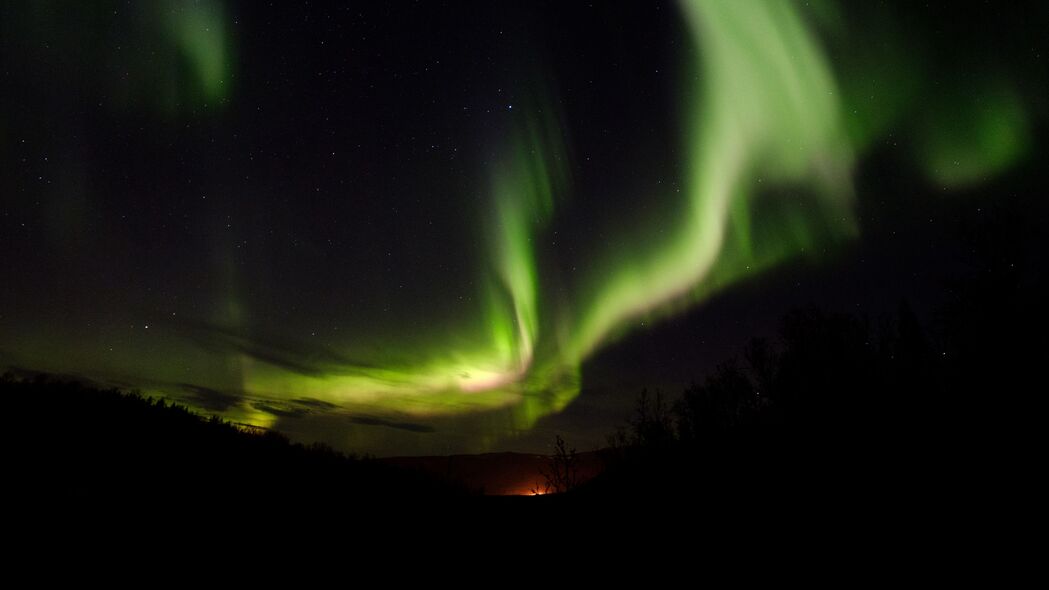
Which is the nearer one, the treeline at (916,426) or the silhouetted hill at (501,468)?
the treeline at (916,426)

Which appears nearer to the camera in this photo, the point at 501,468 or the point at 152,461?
the point at 152,461

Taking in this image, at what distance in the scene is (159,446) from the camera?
37.6ft

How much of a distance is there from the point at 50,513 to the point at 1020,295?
35817 millimetres

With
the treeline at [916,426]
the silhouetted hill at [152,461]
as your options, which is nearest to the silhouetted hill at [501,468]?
the treeline at [916,426]

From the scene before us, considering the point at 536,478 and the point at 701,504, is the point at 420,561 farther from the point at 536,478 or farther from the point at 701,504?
the point at 536,478

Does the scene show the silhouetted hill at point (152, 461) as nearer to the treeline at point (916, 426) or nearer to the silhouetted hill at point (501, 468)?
the treeline at point (916, 426)

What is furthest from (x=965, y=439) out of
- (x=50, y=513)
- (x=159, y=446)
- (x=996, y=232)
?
(x=996, y=232)

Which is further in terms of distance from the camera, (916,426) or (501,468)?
(501,468)

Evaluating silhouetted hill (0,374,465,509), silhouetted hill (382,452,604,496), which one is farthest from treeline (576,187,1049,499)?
silhouetted hill (382,452,604,496)

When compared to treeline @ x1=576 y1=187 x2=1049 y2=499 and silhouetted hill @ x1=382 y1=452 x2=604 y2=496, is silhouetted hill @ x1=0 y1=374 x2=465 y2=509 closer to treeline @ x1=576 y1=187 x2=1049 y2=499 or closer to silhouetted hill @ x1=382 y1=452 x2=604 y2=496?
treeline @ x1=576 y1=187 x2=1049 y2=499

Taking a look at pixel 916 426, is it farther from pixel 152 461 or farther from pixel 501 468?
pixel 501 468

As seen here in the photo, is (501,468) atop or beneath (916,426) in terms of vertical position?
beneath

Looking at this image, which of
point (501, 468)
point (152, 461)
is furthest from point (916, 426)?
point (501, 468)

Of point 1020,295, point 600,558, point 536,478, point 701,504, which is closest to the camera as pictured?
point 600,558
